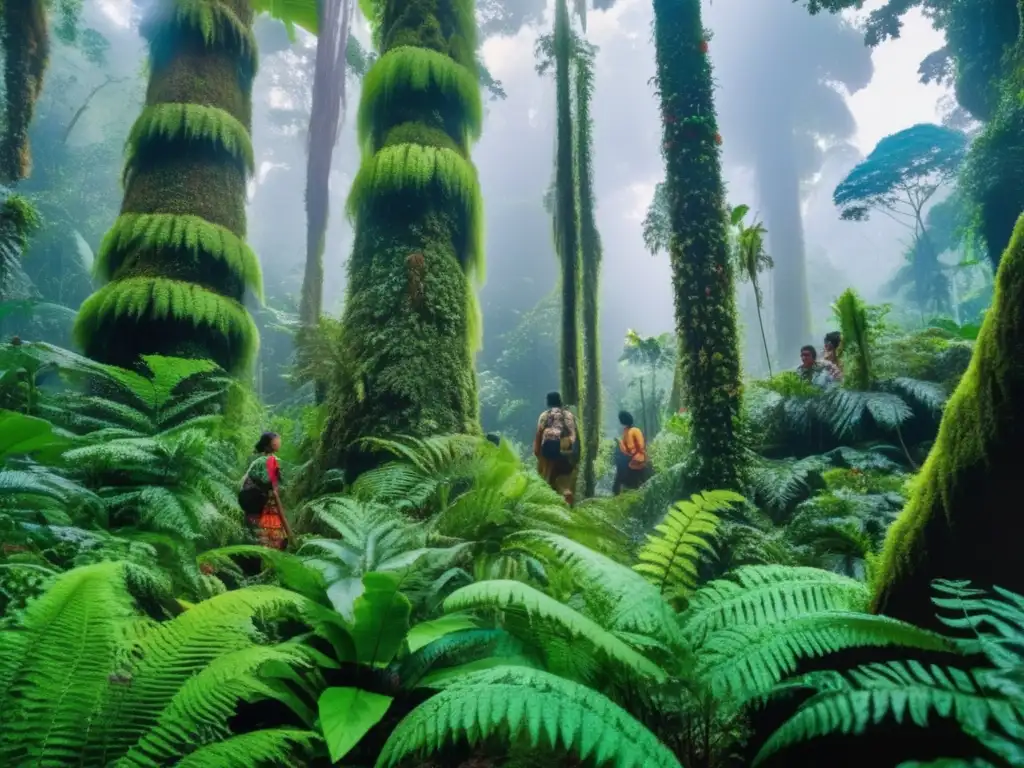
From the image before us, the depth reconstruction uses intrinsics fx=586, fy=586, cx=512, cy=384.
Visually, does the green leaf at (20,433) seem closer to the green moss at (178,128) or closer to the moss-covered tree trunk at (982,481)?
the moss-covered tree trunk at (982,481)

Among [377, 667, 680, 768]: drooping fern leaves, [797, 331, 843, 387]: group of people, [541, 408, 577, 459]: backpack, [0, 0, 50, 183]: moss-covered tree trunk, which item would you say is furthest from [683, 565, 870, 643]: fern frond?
[0, 0, 50, 183]: moss-covered tree trunk

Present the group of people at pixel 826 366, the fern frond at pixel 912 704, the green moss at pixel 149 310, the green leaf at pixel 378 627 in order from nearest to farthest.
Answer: the fern frond at pixel 912 704 → the green leaf at pixel 378 627 → the green moss at pixel 149 310 → the group of people at pixel 826 366

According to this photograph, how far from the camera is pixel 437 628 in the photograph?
2.10m

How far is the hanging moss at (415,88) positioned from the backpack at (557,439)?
3439 millimetres

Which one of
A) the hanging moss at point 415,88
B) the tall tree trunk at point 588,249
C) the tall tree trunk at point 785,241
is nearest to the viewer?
the hanging moss at point 415,88

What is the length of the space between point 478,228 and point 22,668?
5719 millimetres

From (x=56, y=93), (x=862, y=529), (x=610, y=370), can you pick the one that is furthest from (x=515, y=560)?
(x=610, y=370)

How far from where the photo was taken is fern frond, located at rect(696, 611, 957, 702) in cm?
147

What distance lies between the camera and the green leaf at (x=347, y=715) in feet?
5.39

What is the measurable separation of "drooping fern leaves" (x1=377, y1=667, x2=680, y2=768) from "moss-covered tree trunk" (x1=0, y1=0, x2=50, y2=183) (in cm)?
885

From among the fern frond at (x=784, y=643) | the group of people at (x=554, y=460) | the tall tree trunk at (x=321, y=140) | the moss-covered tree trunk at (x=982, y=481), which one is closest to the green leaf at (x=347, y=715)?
the fern frond at (x=784, y=643)

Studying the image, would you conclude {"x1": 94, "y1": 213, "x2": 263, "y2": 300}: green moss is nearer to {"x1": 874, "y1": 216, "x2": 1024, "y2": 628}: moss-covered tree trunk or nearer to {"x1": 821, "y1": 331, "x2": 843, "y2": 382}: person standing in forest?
{"x1": 874, "y1": 216, "x2": 1024, "y2": 628}: moss-covered tree trunk

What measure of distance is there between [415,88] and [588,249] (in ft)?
19.7

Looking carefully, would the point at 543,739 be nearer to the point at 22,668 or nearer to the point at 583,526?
the point at 22,668
